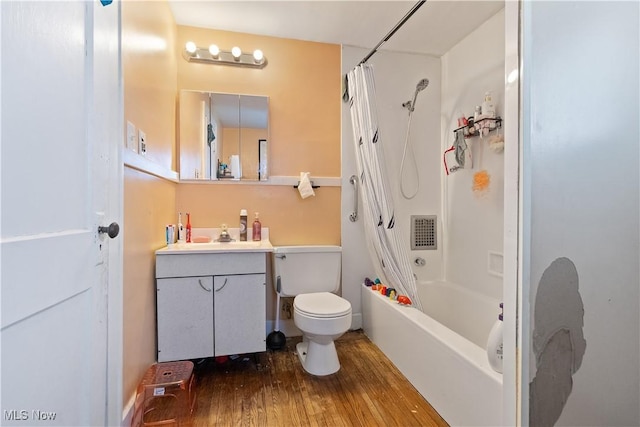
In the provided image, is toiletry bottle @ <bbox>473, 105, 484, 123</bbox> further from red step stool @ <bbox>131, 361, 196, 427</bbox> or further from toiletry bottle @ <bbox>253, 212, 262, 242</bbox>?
red step stool @ <bbox>131, 361, 196, 427</bbox>

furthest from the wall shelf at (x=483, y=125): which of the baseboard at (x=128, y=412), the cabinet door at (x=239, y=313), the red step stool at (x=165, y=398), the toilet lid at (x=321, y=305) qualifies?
the baseboard at (x=128, y=412)

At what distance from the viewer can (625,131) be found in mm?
967

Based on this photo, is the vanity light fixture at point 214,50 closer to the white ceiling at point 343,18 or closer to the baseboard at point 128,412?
the white ceiling at point 343,18

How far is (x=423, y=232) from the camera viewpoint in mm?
2631

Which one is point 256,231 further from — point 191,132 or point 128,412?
point 128,412

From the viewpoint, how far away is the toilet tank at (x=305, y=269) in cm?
210

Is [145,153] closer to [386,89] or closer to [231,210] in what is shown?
[231,210]

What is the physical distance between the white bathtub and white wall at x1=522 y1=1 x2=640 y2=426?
0.31 m

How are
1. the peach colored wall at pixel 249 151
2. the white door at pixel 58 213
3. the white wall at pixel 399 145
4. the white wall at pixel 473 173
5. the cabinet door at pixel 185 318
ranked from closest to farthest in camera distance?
the white door at pixel 58 213 < the cabinet door at pixel 185 318 < the white wall at pixel 473 173 < the peach colored wall at pixel 249 151 < the white wall at pixel 399 145

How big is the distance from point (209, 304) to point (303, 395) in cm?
77

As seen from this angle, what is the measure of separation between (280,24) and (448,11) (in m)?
1.24

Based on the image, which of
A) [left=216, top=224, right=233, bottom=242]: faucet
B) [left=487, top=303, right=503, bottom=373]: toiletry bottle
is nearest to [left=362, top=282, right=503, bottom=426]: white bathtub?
[left=487, top=303, right=503, bottom=373]: toiletry bottle

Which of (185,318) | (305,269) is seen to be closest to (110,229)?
(185,318)

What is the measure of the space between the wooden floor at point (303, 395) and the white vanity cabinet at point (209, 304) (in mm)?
195
